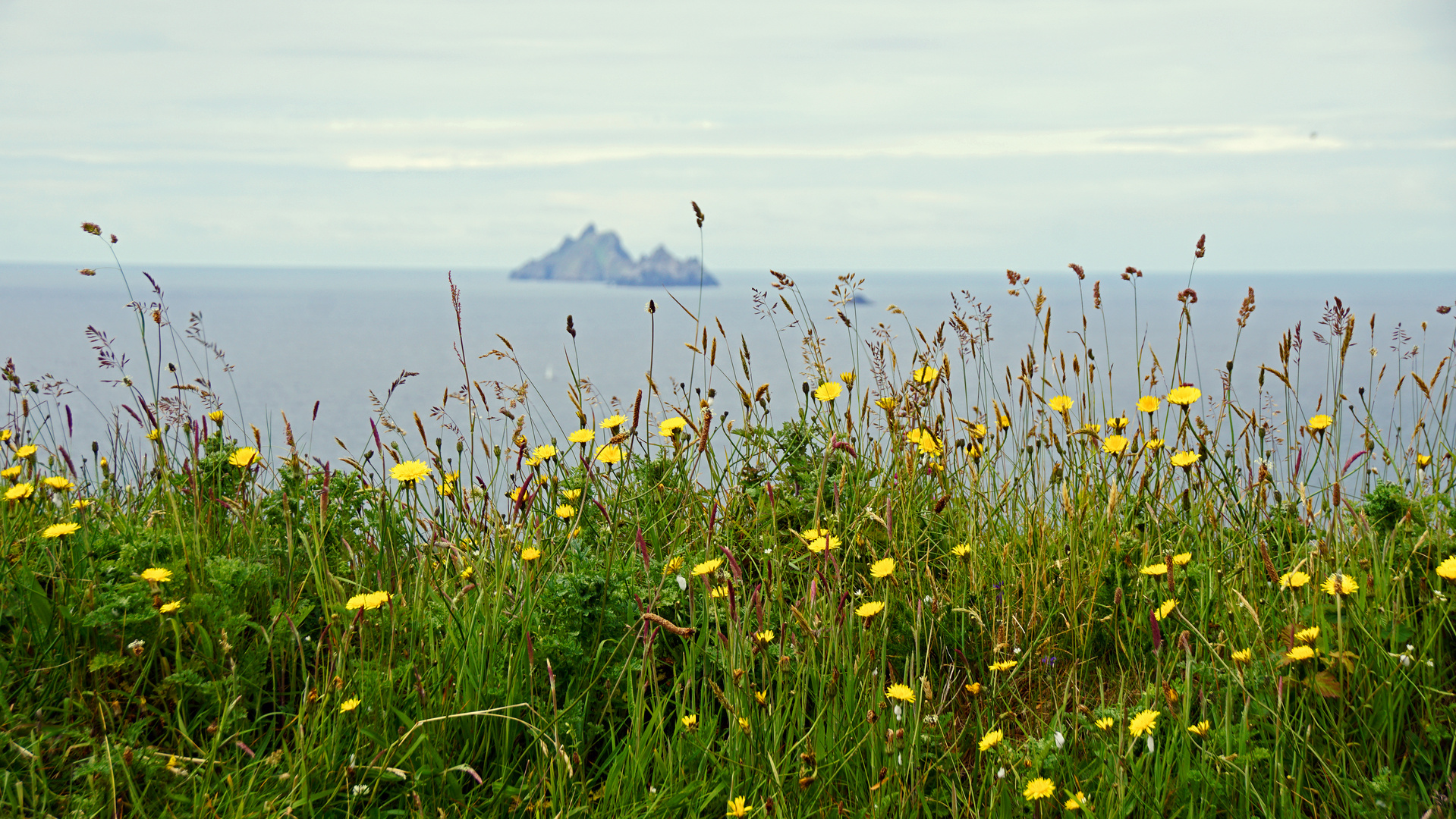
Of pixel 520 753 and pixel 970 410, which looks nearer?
pixel 520 753

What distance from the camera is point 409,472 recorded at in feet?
8.27

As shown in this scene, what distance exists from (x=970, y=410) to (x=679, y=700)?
2061 mm

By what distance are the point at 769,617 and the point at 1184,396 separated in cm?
142

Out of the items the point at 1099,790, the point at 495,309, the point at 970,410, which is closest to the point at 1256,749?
the point at 1099,790

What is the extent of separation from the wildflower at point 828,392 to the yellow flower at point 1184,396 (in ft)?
3.21

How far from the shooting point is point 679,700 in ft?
6.61

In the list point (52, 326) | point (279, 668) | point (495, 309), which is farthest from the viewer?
point (495, 309)

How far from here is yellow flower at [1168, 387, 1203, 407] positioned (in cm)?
267

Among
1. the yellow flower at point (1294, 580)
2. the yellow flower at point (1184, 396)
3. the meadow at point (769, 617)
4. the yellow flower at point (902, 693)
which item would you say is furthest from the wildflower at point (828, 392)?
the yellow flower at point (1294, 580)

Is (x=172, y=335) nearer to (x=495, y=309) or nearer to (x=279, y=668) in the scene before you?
(x=279, y=668)

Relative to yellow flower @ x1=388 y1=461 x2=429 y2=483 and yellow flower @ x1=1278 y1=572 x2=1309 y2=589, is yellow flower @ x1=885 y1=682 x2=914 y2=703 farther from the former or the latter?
yellow flower @ x1=388 y1=461 x2=429 y2=483

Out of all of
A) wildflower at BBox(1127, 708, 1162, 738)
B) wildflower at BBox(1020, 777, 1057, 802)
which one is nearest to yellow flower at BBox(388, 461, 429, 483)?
wildflower at BBox(1020, 777, 1057, 802)

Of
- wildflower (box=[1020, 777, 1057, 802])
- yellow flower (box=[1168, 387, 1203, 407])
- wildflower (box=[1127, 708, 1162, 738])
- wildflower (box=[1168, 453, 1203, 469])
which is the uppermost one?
yellow flower (box=[1168, 387, 1203, 407])

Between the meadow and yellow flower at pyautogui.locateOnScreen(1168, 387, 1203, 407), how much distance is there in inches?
2.6
